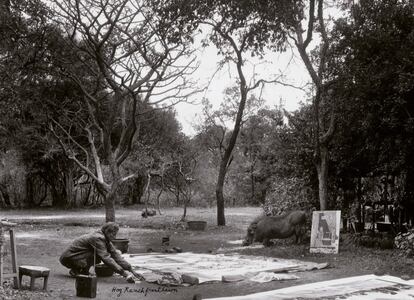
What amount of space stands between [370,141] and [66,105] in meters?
15.4

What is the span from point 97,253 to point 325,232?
7.05 m

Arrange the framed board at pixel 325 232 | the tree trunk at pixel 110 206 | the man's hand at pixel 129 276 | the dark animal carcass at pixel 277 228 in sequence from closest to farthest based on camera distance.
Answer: the man's hand at pixel 129 276
the framed board at pixel 325 232
the dark animal carcass at pixel 277 228
the tree trunk at pixel 110 206

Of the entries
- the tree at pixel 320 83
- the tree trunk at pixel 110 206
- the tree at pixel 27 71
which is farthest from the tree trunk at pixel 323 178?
the tree at pixel 27 71

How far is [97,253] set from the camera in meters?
9.56

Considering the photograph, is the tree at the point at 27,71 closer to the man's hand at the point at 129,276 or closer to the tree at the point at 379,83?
the man's hand at the point at 129,276

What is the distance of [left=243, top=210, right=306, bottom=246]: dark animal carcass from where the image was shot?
15.7 meters

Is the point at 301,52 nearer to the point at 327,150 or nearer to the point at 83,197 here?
the point at 327,150

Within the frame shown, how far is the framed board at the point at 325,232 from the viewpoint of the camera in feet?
46.5

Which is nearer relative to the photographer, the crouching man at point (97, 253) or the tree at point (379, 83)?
the crouching man at point (97, 253)

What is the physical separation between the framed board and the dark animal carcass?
115 centimetres

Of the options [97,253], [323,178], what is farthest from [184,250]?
[97,253]

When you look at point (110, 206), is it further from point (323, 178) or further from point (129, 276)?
point (129, 276)

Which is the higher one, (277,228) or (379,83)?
(379,83)

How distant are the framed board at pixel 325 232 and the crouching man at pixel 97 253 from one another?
6300mm
